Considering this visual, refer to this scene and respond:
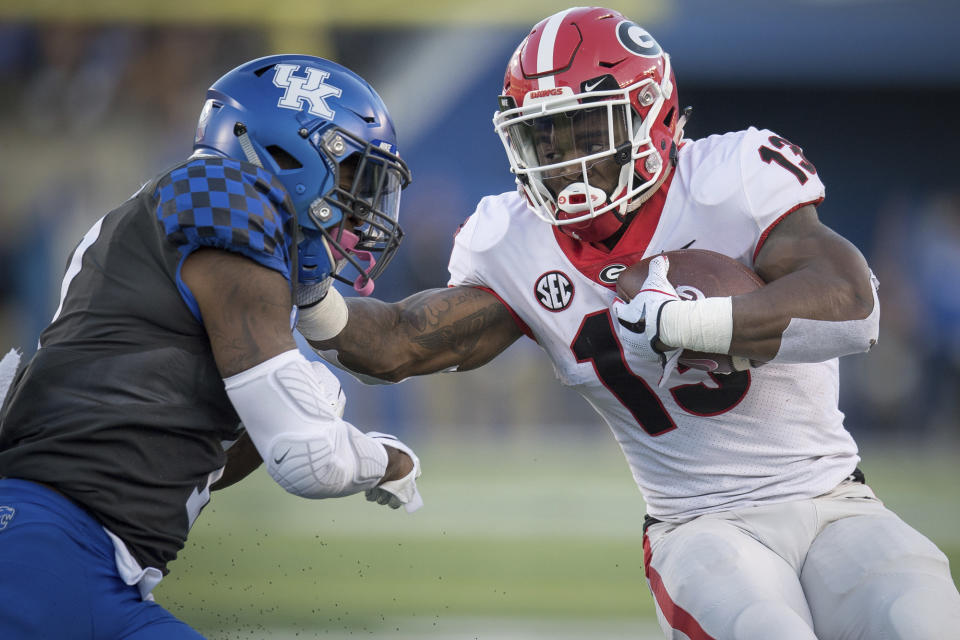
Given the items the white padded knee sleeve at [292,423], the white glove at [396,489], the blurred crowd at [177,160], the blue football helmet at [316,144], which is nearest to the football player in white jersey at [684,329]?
the blue football helmet at [316,144]

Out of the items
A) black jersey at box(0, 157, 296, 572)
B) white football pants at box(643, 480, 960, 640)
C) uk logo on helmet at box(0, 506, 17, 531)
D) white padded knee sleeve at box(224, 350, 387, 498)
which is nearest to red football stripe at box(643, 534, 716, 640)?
white football pants at box(643, 480, 960, 640)

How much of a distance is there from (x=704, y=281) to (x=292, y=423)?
3.63ft

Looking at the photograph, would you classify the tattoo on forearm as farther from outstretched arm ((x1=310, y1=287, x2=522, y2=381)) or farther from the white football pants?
the white football pants

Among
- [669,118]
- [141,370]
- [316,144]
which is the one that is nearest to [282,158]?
[316,144]

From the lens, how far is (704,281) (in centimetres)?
273

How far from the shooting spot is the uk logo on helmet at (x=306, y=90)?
8.55 feet

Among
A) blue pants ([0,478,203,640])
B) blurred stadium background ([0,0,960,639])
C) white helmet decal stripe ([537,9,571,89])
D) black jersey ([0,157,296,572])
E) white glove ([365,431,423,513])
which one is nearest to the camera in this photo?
blue pants ([0,478,203,640])

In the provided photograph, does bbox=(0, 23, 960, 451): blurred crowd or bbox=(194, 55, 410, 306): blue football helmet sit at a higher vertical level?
bbox=(194, 55, 410, 306): blue football helmet

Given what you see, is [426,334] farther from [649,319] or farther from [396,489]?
[649,319]

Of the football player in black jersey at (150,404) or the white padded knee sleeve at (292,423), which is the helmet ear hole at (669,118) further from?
the white padded knee sleeve at (292,423)

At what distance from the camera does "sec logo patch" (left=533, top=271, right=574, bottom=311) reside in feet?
10.2

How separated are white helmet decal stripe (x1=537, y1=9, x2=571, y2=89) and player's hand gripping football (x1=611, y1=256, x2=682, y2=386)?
2.08 ft

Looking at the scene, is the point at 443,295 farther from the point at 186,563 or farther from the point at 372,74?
the point at 372,74

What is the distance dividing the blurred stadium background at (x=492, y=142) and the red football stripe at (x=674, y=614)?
16.6 feet
